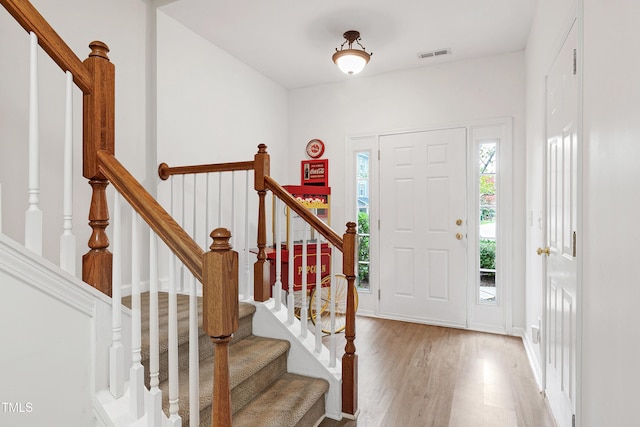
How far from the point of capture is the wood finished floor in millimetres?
2141

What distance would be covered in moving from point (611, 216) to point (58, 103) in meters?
3.03

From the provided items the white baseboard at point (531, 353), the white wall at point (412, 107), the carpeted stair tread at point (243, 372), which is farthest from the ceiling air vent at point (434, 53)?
the carpeted stair tread at point (243, 372)

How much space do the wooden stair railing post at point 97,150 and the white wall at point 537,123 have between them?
→ 2159 mm

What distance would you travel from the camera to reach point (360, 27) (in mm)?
3172

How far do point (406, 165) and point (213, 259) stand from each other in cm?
338

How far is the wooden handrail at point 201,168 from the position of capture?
8.14 ft

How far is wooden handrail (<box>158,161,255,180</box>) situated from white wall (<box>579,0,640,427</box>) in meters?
1.87

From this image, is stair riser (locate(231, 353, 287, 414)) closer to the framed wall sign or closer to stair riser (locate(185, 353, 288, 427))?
stair riser (locate(185, 353, 288, 427))

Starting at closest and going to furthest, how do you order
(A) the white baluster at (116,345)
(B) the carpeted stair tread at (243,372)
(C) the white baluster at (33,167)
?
(C) the white baluster at (33,167)
(A) the white baluster at (116,345)
(B) the carpeted stair tread at (243,372)

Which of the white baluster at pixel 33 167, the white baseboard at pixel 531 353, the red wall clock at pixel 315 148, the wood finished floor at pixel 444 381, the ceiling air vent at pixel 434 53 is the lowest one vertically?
the wood finished floor at pixel 444 381

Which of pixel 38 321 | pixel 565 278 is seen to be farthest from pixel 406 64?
pixel 38 321

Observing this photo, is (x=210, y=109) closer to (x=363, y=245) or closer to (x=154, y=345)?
(x=363, y=245)

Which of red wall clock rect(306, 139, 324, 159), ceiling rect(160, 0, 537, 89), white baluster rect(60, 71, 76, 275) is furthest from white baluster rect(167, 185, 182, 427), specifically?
red wall clock rect(306, 139, 324, 159)

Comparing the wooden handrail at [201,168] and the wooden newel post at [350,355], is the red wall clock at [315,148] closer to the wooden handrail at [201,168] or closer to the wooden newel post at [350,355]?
the wooden handrail at [201,168]
